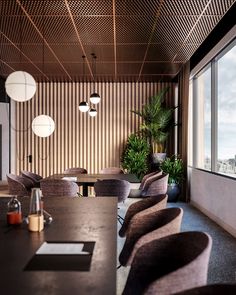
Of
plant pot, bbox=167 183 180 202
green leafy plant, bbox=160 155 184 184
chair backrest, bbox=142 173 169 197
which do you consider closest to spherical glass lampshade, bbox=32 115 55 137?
chair backrest, bbox=142 173 169 197

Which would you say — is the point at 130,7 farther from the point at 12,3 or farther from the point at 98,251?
the point at 98,251

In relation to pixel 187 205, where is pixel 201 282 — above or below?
above

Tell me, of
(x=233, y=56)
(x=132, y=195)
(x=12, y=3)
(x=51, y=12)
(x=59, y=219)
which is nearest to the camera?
(x=59, y=219)

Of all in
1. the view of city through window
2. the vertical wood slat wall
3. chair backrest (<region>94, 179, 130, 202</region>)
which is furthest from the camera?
the vertical wood slat wall

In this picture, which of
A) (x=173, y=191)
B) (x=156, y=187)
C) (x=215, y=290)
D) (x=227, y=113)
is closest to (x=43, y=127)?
(x=156, y=187)

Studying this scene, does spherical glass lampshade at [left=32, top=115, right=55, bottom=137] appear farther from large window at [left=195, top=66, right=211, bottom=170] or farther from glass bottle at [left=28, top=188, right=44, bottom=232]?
glass bottle at [left=28, top=188, right=44, bottom=232]

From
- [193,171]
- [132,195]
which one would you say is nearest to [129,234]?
[193,171]

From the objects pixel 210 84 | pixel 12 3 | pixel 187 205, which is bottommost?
pixel 187 205

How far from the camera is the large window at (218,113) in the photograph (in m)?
6.27

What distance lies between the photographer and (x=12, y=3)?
4.79 metres

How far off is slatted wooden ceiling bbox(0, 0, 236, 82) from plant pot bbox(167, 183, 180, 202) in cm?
287

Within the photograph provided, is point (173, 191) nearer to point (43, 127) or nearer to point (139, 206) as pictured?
point (43, 127)

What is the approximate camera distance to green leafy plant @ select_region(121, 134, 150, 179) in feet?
31.0

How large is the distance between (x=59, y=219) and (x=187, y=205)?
6137mm
